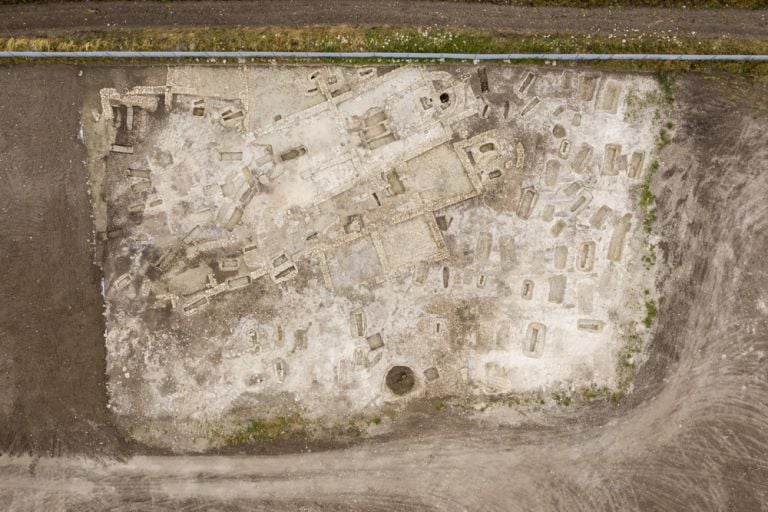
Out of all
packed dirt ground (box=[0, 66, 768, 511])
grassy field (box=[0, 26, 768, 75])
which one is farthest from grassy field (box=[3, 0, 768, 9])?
packed dirt ground (box=[0, 66, 768, 511])

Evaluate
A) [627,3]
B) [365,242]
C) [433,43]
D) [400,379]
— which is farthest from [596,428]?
[627,3]

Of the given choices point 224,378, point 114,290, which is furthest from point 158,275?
point 224,378

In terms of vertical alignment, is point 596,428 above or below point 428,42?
below

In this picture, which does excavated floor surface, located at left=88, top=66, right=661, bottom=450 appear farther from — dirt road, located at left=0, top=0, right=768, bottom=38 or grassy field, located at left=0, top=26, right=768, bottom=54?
dirt road, located at left=0, top=0, right=768, bottom=38

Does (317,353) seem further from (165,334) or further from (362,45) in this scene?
(362,45)

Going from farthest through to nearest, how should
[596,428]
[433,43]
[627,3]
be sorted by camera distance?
[627,3], [433,43], [596,428]

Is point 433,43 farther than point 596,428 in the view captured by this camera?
Yes

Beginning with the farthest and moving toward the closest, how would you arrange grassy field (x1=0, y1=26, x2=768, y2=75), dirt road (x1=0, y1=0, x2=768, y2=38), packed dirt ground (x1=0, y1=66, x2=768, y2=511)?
1. dirt road (x1=0, y1=0, x2=768, y2=38)
2. grassy field (x1=0, y1=26, x2=768, y2=75)
3. packed dirt ground (x1=0, y1=66, x2=768, y2=511)

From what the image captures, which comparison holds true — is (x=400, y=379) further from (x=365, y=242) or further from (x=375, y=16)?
(x=375, y=16)
